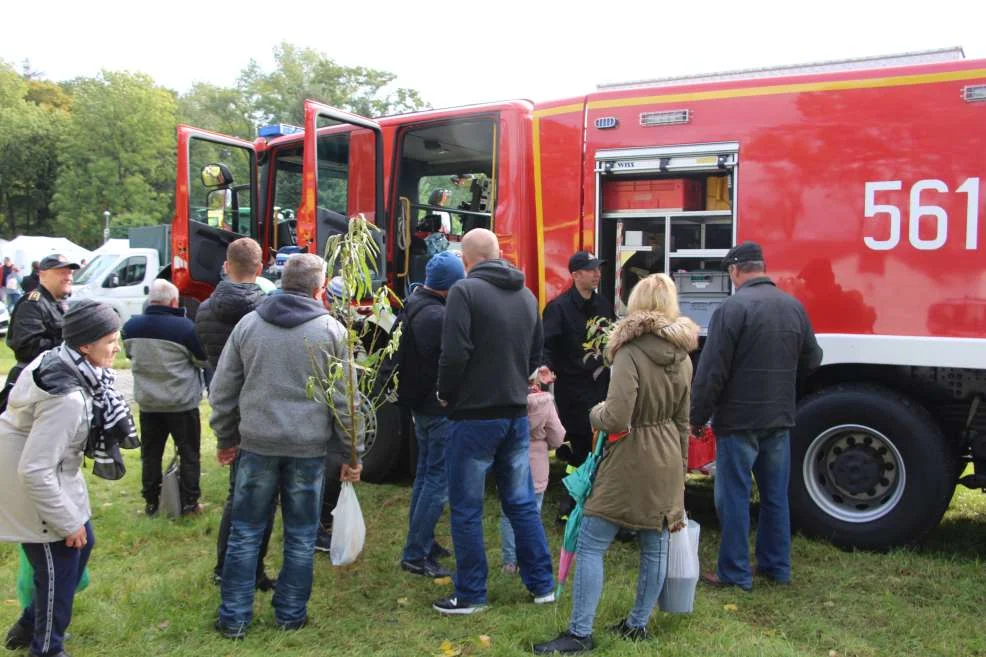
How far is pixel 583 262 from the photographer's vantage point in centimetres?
535

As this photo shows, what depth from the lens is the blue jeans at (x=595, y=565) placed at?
146 inches

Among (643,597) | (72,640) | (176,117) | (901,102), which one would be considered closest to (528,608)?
(643,597)

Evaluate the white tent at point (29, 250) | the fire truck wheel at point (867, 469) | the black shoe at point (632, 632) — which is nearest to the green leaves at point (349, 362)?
the black shoe at point (632, 632)

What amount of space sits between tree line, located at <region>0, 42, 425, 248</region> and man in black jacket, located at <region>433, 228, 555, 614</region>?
42953 mm

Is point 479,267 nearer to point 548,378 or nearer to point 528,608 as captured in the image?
point 548,378

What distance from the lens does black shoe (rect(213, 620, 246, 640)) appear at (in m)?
3.86

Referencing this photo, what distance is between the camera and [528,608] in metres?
4.20

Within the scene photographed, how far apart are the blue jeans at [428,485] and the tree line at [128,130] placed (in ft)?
140

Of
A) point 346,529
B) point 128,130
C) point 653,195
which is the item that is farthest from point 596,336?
point 128,130

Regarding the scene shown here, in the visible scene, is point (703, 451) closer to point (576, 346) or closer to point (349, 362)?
point (576, 346)

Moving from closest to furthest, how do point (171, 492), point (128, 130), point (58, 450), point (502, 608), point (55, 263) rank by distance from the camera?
point (58, 450)
point (502, 608)
point (55, 263)
point (171, 492)
point (128, 130)

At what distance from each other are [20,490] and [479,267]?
2.15 m

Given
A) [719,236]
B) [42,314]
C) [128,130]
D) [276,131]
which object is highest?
[128,130]

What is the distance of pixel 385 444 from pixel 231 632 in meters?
2.65
